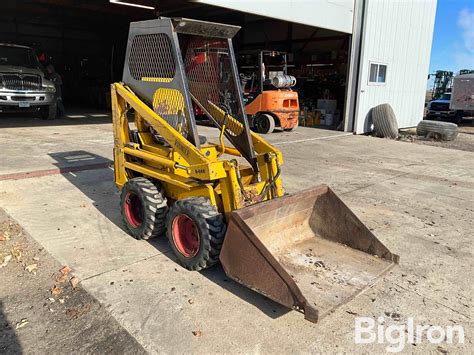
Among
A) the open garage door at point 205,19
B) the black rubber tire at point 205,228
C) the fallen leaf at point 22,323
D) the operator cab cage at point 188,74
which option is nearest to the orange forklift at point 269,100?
the open garage door at point 205,19

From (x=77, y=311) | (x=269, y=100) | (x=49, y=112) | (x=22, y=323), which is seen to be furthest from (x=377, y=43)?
(x=22, y=323)

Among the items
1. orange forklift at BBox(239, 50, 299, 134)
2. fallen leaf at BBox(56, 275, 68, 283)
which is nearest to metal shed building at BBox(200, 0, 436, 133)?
orange forklift at BBox(239, 50, 299, 134)

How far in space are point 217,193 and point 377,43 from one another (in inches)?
489

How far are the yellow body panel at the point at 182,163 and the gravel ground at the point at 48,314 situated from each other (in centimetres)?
125

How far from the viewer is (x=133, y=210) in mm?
4387

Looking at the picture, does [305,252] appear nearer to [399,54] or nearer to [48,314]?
[48,314]

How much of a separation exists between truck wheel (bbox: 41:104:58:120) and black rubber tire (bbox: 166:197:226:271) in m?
11.5

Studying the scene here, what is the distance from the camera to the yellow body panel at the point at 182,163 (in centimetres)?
353

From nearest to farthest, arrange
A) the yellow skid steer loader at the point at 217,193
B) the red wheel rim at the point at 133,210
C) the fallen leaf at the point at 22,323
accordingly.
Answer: the fallen leaf at the point at 22,323, the yellow skid steer loader at the point at 217,193, the red wheel rim at the point at 133,210

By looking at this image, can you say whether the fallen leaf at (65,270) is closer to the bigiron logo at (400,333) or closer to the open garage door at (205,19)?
the bigiron logo at (400,333)

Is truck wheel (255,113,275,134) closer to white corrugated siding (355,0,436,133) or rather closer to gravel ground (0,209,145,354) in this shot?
white corrugated siding (355,0,436,133)

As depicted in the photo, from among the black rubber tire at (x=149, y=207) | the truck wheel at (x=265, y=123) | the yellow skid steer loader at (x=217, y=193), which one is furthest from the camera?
the truck wheel at (x=265, y=123)

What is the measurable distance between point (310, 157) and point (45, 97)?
874 cm

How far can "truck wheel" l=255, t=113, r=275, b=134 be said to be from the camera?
1250 centimetres
